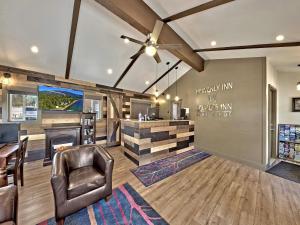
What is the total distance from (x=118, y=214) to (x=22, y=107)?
3.89 meters

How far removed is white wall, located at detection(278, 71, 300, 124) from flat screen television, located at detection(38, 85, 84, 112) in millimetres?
7004

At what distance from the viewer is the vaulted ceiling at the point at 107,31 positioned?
7.78 feet

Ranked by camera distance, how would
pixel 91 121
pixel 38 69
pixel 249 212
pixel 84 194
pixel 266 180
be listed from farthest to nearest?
1. pixel 91 121
2. pixel 38 69
3. pixel 266 180
4. pixel 249 212
5. pixel 84 194

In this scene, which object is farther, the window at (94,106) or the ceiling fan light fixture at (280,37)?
the window at (94,106)

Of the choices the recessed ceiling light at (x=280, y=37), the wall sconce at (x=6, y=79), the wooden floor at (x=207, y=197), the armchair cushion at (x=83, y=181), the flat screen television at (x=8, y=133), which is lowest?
the wooden floor at (x=207, y=197)

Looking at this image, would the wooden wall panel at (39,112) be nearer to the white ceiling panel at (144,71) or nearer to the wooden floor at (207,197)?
the wooden floor at (207,197)

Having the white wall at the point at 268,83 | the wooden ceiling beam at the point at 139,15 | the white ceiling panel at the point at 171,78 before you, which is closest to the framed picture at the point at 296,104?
the white wall at the point at 268,83

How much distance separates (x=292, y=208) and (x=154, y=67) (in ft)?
16.3

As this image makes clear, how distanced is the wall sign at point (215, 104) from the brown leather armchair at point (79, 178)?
414 centimetres

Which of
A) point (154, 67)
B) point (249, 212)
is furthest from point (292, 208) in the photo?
point (154, 67)

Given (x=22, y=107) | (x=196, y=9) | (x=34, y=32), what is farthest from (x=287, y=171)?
(x=22, y=107)

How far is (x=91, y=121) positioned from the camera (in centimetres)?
488

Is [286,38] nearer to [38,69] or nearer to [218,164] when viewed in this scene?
[218,164]

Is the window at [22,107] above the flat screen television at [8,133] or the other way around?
above
